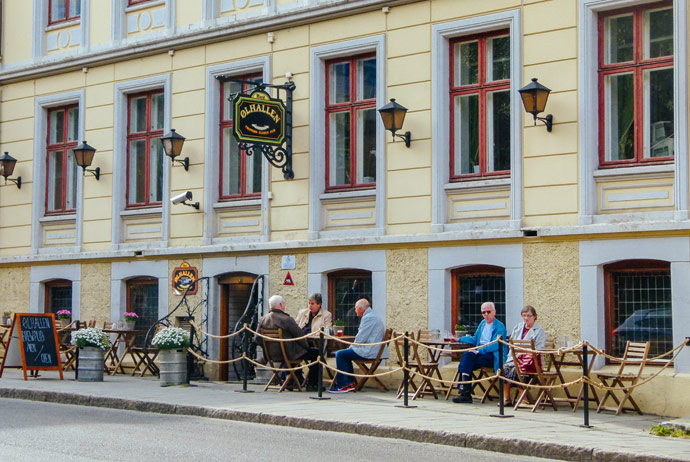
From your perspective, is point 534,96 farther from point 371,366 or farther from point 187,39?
point 187,39

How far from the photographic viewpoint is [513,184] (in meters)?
15.9

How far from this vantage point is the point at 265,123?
17953 mm

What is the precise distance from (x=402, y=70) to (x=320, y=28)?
6.13 ft

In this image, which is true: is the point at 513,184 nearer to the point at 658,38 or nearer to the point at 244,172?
the point at 658,38

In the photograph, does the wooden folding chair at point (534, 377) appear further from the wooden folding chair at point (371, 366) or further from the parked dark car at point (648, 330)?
the wooden folding chair at point (371, 366)

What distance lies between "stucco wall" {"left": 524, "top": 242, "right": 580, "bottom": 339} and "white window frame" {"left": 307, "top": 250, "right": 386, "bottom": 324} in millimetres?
2525

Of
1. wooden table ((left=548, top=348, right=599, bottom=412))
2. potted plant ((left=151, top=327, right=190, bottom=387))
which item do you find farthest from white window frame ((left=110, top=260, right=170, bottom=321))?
wooden table ((left=548, top=348, right=599, bottom=412))

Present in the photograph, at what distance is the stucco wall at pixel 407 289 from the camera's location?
55.3 feet

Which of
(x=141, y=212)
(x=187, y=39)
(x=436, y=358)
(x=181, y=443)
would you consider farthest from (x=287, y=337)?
(x=187, y=39)

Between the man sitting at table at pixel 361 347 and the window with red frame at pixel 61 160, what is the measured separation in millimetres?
8073

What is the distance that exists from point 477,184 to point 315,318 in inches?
126

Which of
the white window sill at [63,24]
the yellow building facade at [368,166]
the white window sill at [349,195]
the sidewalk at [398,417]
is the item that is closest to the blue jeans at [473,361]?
the sidewalk at [398,417]

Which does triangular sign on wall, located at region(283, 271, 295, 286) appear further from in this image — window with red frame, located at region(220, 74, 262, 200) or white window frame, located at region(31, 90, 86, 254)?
white window frame, located at region(31, 90, 86, 254)

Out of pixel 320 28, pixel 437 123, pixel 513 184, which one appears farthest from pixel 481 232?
pixel 320 28
